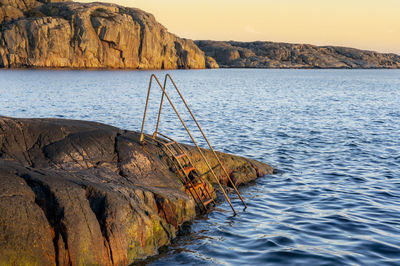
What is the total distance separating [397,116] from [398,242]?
2615 centimetres

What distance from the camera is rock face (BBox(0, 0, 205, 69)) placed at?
10506 centimetres

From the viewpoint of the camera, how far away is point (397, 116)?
3178 centimetres

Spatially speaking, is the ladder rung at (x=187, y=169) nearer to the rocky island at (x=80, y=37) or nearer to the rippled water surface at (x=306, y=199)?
the rippled water surface at (x=306, y=199)

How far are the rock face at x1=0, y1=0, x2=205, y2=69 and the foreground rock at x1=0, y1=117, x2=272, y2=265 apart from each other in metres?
105

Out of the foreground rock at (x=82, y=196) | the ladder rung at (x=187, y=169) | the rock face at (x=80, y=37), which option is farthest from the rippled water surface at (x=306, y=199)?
the rock face at (x=80, y=37)

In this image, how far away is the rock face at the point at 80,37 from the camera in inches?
4136

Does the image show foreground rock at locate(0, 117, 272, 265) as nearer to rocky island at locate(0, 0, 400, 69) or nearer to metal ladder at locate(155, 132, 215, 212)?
metal ladder at locate(155, 132, 215, 212)

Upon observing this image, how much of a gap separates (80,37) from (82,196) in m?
115

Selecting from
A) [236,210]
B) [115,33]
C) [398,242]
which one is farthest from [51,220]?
[115,33]

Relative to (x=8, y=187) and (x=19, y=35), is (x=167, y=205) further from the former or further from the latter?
(x=19, y=35)

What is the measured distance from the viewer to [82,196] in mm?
7094

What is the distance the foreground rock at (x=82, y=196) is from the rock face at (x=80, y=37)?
4128 inches

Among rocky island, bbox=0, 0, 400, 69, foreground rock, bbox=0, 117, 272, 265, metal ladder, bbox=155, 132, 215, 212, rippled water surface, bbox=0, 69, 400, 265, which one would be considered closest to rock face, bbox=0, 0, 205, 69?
rocky island, bbox=0, 0, 400, 69

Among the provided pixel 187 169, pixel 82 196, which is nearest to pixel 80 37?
pixel 187 169
